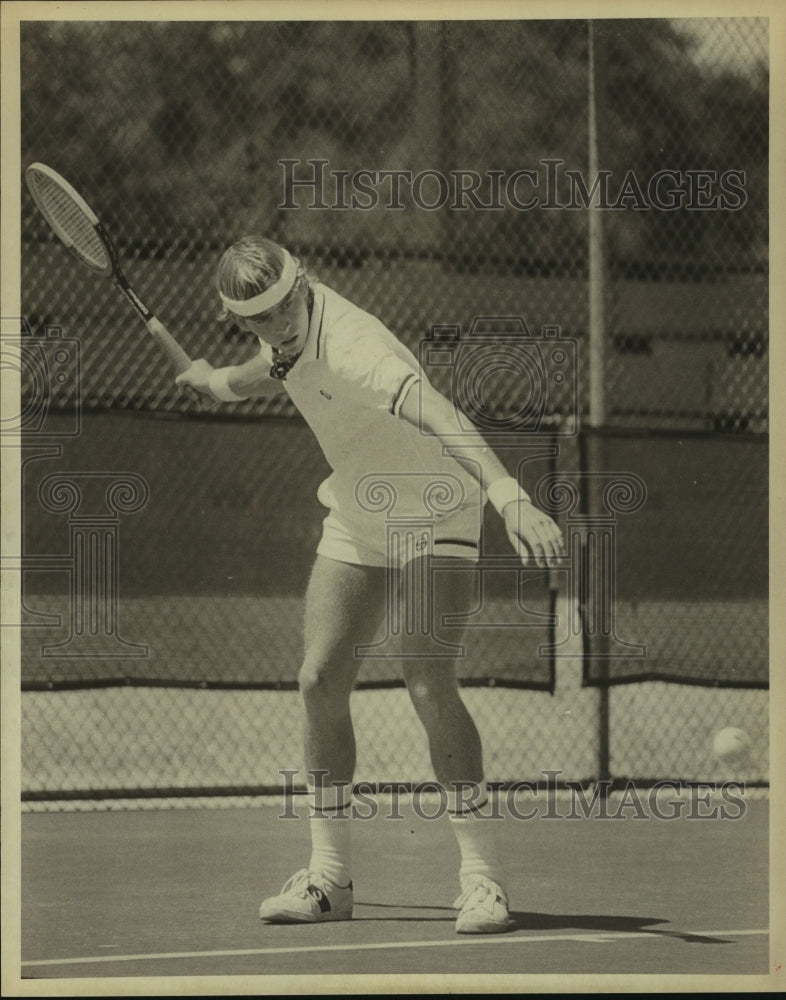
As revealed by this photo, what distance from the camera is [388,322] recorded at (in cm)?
647

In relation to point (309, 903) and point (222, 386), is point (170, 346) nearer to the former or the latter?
point (222, 386)

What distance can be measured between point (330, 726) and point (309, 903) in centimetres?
53

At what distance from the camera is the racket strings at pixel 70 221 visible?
611cm

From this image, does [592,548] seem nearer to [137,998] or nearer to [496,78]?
[496,78]

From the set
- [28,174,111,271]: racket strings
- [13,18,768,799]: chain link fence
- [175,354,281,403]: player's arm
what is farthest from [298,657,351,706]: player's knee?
[28,174,111,271]: racket strings

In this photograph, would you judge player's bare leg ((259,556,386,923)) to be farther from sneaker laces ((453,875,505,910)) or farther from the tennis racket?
the tennis racket

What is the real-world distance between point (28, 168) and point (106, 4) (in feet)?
1.85

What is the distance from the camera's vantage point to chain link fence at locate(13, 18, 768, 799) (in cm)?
610

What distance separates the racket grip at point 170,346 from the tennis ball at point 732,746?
2.21 m

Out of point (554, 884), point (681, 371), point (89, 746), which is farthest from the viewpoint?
point (681, 371)

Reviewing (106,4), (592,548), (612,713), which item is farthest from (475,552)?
(106,4)

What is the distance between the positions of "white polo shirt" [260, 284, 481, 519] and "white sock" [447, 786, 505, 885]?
0.87 meters

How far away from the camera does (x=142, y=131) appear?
6.22m

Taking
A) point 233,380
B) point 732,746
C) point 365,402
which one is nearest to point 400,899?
point 732,746
